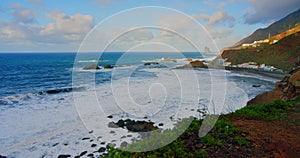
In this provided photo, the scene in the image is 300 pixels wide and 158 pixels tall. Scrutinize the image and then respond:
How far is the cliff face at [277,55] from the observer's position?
124 ft

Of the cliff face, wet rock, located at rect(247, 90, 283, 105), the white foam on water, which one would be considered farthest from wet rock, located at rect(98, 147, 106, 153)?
the cliff face

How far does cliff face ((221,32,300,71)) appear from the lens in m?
37.8

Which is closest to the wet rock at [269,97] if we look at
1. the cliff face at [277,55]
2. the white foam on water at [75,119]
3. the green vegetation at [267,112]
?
the white foam on water at [75,119]

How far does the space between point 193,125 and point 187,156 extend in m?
1.85

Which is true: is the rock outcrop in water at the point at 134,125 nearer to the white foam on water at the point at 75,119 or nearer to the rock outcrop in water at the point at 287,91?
the white foam on water at the point at 75,119

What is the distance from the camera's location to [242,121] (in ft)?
20.7

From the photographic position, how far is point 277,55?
42094mm

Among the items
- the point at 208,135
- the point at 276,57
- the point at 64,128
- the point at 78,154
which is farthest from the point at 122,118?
the point at 276,57

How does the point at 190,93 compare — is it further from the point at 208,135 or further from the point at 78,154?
the point at 208,135

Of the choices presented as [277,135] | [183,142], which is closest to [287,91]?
[277,135]

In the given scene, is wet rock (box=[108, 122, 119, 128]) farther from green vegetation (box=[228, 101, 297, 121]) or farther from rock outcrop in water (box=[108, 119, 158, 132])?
green vegetation (box=[228, 101, 297, 121])

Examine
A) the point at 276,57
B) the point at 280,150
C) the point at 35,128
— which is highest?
the point at 276,57

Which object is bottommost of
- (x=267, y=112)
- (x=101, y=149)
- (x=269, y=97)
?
(x=101, y=149)

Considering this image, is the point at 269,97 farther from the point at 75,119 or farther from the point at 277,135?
the point at 75,119
